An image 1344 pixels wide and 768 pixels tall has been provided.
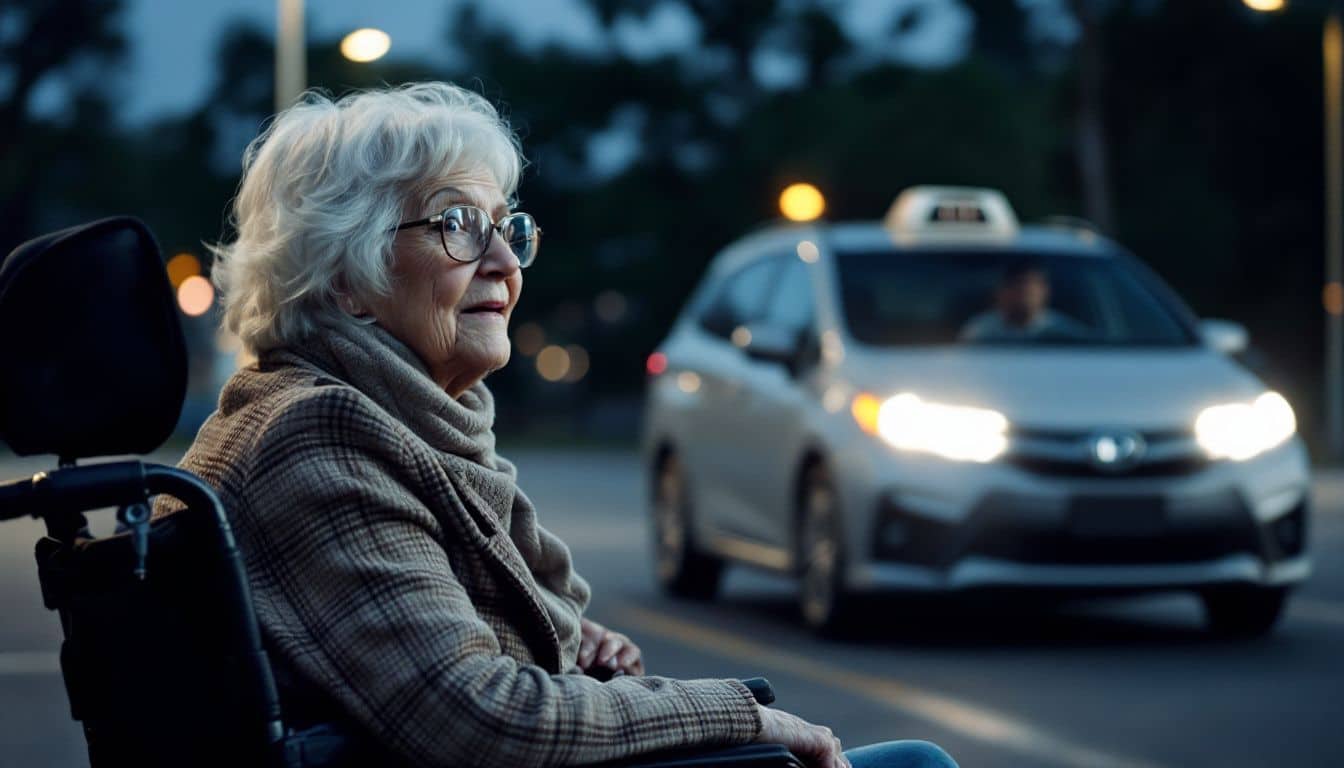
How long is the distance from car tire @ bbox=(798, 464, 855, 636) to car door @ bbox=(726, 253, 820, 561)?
115mm

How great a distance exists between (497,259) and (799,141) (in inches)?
2040

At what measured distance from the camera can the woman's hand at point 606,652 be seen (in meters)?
3.54

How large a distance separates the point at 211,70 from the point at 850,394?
3020 inches

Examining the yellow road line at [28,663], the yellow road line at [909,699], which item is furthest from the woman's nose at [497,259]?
the yellow road line at [28,663]

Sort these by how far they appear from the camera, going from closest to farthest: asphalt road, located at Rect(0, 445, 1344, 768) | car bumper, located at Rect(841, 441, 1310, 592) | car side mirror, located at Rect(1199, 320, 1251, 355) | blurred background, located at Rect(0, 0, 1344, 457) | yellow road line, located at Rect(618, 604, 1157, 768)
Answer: yellow road line, located at Rect(618, 604, 1157, 768)
asphalt road, located at Rect(0, 445, 1344, 768)
car bumper, located at Rect(841, 441, 1310, 592)
car side mirror, located at Rect(1199, 320, 1251, 355)
blurred background, located at Rect(0, 0, 1344, 457)

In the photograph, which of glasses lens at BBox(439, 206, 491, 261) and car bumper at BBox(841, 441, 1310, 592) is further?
car bumper at BBox(841, 441, 1310, 592)

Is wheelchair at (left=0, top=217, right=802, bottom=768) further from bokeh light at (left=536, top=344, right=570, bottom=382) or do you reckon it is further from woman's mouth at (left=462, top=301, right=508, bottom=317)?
bokeh light at (left=536, top=344, right=570, bottom=382)

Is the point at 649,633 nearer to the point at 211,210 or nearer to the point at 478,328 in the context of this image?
the point at 478,328

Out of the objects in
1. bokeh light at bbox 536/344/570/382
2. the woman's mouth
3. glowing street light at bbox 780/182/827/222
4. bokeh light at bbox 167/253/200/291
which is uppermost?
the woman's mouth

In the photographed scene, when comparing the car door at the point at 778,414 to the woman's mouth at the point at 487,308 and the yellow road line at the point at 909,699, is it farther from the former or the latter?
the woman's mouth at the point at 487,308

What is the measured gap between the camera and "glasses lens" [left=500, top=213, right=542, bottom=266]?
10.4ft

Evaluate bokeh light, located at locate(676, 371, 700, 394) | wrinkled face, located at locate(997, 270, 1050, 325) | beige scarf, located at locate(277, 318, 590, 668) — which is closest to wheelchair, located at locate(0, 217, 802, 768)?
beige scarf, located at locate(277, 318, 590, 668)

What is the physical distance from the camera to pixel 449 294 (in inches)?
122

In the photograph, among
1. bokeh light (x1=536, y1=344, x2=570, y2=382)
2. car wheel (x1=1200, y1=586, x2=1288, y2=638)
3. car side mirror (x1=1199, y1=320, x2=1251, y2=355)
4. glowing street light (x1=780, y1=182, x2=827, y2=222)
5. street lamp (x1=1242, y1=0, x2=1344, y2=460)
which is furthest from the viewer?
bokeh light (x1=536, y1=344, x2=570, y2=382)
